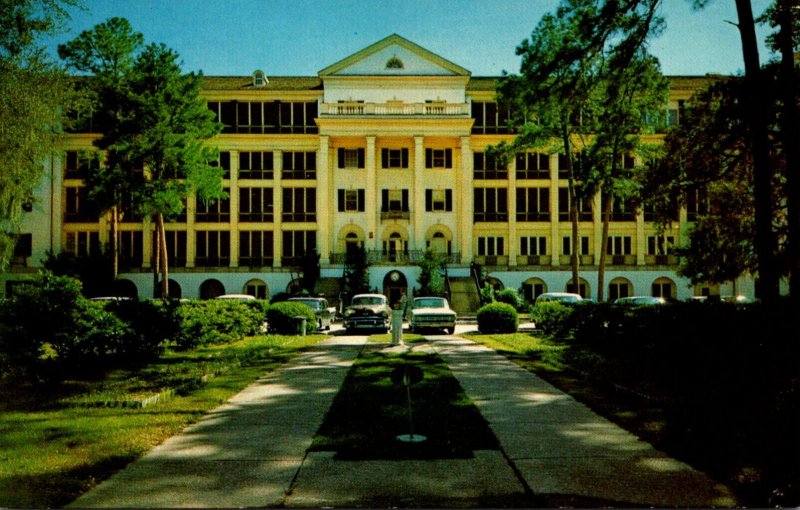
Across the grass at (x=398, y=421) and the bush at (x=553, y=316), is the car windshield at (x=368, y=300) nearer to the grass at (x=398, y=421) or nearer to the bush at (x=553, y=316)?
the bush at (x=553, y=316)

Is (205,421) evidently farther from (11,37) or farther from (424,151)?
(424,151)

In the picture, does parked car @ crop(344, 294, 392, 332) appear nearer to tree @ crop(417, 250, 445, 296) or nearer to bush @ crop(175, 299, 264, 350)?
bush @ crop(175, 299, 264, 350)

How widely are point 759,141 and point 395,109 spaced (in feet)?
119

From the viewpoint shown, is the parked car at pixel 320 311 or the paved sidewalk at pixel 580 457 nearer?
the paved sidewalk at pixel 580 457

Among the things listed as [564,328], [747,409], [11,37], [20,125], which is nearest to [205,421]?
[11,37]

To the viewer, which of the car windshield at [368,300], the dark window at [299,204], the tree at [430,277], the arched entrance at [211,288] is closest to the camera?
the car windshield at [368,300]

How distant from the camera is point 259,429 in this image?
8289 mm

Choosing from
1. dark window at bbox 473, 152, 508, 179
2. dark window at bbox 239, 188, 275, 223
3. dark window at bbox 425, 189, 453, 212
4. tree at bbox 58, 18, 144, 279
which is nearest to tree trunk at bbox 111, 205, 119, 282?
tree at bbox 58, 18, 144, 279

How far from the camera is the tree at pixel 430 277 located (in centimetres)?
4188

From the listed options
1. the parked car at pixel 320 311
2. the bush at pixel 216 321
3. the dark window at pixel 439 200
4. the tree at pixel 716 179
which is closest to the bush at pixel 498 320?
the tree at pixel 716 179

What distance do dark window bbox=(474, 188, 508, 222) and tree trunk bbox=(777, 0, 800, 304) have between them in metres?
36.3

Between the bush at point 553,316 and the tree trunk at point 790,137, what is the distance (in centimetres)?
1044

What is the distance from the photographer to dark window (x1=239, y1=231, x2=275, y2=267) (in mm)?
49125

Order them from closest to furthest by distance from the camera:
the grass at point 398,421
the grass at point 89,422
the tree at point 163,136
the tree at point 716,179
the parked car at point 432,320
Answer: the grass at point 89,422 < the grass at point 398,421 < the tree at point 716,179 < the parked car at point 432,320 < the tree at point 163,136
